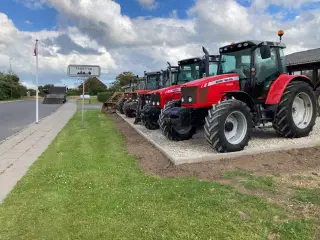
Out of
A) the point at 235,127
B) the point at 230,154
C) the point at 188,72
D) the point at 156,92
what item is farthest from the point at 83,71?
the point at 230,154

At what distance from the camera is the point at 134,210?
4.65 m

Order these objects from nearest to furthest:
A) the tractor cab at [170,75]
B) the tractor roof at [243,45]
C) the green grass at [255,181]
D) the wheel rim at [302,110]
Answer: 1. the green grass at [255,181]
2. the tractor roof at [243,45]
3. the wheel rim at [302,110]
4. the tractor cab at [170,75]

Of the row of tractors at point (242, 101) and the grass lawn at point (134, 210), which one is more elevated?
the row of tractors at point (242, 101)

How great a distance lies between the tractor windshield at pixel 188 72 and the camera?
12.3 m

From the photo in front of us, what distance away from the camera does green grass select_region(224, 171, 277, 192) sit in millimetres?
5527

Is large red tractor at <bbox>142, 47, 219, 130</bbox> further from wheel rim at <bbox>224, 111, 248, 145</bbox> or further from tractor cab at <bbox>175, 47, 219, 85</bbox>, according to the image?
wheel rim at <bbox>224, 111, 248, 145</bbox>

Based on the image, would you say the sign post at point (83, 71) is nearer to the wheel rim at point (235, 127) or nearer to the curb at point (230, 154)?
the curb at point (230, 154)

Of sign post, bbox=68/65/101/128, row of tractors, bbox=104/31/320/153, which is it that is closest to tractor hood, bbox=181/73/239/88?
row of tractors, bbox=104/31/320/153

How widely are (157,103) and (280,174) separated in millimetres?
6800

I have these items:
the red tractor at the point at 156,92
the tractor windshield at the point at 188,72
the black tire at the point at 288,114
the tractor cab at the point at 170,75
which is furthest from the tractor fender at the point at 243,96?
the tractor cab at the point at 170,75

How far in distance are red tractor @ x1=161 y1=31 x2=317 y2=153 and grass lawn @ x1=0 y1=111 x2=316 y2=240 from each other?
2.74m

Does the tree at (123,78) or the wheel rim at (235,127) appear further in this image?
the tree at (123,78)

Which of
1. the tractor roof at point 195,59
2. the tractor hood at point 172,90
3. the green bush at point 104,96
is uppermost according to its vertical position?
the tractor roof at point 195,59

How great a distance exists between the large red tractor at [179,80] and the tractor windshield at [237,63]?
160 centimetres
